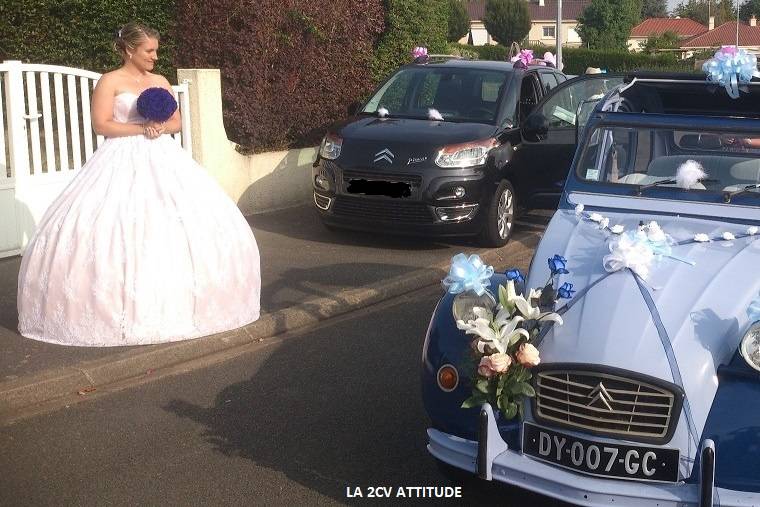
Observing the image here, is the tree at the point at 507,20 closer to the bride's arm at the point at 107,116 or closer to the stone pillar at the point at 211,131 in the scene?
the stone pillar at the point at 211,131

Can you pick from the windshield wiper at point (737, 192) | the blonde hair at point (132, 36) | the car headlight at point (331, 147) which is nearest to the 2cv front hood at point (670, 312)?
the windshield wiper at point (737, 192)

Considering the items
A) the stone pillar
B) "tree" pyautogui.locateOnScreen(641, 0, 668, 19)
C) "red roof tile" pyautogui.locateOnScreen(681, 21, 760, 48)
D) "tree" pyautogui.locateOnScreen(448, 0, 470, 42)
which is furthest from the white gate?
"tree" pyautogui.locateOnScreen(641, 0, 668, 19)

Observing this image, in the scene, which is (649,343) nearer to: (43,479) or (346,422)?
(346,422)

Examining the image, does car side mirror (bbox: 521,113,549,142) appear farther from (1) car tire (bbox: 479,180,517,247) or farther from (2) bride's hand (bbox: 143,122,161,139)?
(2) bride's hand (bbox: 143,122,161,139)

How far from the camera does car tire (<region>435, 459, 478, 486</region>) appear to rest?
485 cm

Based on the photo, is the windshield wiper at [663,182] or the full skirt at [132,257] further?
the full skirt at [132,257]

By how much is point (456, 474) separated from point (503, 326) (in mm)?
803

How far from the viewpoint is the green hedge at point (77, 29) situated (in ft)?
39.6

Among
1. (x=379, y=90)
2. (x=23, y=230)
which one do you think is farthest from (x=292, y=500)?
(x=379, y=90)

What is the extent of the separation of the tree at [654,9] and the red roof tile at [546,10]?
19.2m

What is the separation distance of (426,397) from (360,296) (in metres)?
3.87

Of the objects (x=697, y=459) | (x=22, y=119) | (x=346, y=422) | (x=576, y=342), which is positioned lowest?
(x=346, y=422)

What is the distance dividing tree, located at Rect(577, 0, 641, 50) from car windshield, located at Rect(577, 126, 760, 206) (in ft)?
199

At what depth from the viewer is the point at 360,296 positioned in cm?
864
